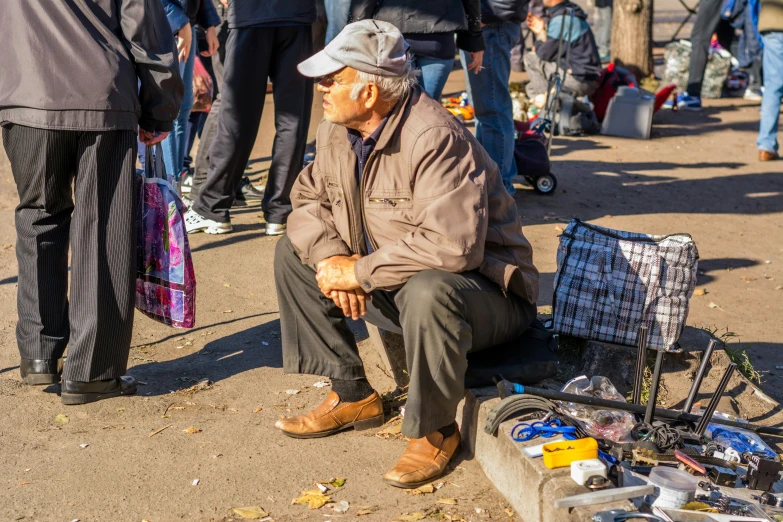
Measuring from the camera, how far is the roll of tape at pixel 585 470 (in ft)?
9.82

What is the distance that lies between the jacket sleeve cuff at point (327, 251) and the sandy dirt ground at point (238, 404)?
0.72 meters

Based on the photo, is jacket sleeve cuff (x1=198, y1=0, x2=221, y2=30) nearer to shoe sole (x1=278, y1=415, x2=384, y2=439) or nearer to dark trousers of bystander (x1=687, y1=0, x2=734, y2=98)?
shoe sole (x1=278, y1=415, x2=384, y2=439)

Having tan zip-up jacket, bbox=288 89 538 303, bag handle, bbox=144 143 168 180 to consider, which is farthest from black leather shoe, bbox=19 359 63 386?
tan zip-up jacket, bbox=288 89 538 303

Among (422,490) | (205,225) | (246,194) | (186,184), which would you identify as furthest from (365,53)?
(186,184)

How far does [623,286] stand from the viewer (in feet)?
13.3

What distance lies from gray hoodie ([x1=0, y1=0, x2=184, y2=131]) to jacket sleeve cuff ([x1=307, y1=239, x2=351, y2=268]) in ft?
3.10

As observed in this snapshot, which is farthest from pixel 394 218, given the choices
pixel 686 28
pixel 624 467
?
pixel 686 28

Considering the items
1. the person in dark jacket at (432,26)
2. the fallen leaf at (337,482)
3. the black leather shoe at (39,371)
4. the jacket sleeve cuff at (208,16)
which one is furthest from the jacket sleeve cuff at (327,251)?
the jacket sleeve cuff at (208,16)

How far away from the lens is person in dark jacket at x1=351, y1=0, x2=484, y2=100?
5738 millimetres

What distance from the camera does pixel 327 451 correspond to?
3729 mm

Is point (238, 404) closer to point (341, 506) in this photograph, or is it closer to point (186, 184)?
point (341, 506)

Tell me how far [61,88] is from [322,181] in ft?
3.47

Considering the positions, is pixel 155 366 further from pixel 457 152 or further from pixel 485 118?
pixel 485 118

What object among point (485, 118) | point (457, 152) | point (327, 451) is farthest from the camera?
point (485, 118)
